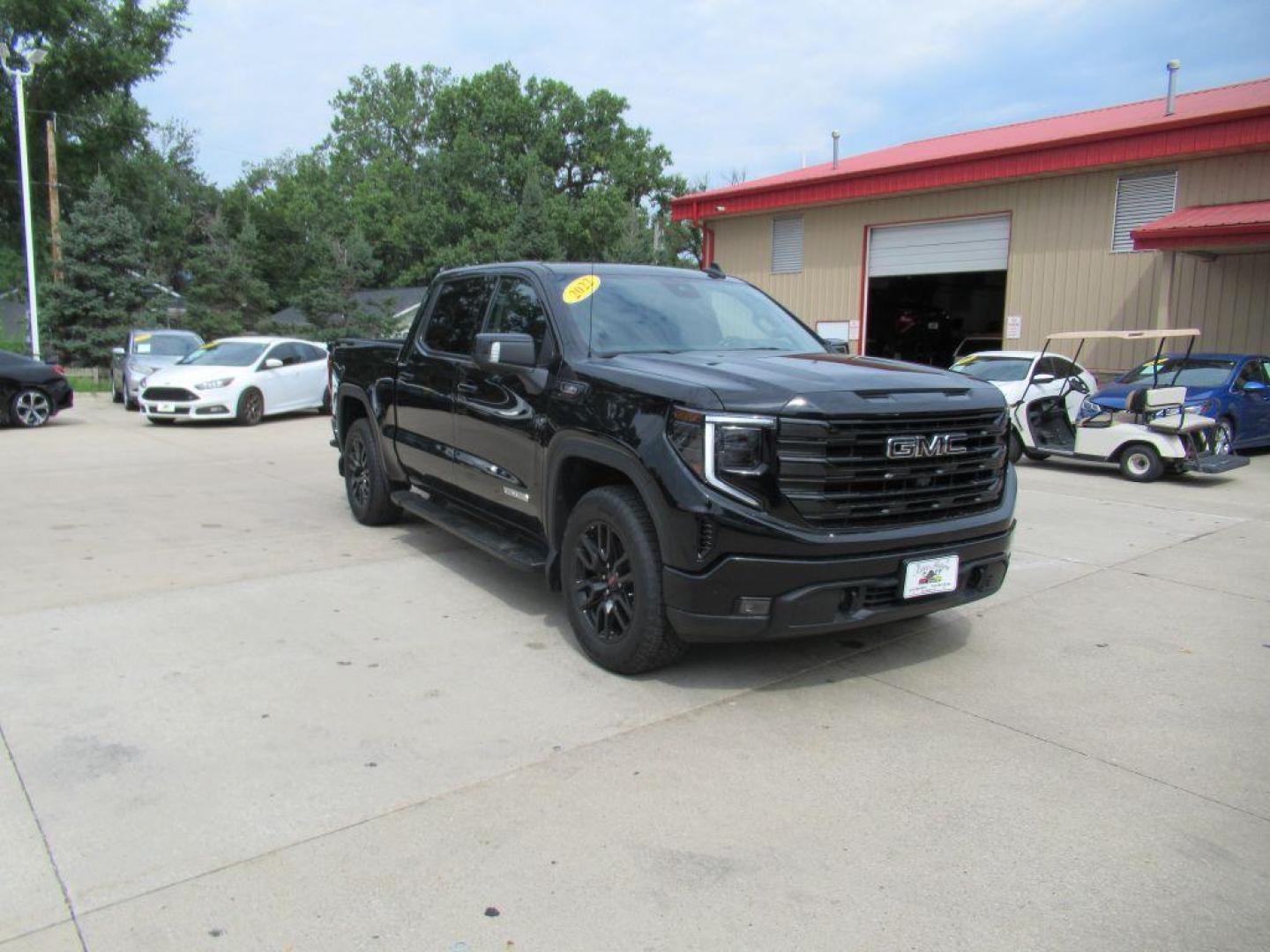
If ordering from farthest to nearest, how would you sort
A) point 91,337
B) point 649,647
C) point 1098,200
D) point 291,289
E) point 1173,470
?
point 291,289 → point 91,337 → point 1098,200 → point 1173,470 → point 649,647

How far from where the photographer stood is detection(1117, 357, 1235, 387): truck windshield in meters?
12.7

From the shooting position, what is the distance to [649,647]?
4172mm

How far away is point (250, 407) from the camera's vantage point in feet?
52.1

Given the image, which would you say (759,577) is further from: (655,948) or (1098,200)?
(1098,200)

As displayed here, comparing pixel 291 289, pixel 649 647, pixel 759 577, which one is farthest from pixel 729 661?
pixel 291 289

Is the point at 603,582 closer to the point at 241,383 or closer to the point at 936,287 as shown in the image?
the point at 241,383

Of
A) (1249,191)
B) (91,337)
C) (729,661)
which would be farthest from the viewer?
(91,337)

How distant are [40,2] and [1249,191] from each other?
38.2m

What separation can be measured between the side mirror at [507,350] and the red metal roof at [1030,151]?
15241mm

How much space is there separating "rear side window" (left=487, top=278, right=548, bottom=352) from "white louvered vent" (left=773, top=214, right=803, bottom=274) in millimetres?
18197

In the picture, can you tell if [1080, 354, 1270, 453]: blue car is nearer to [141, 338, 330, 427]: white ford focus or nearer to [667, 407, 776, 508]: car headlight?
[667, 407, 776, 508]: car headlight

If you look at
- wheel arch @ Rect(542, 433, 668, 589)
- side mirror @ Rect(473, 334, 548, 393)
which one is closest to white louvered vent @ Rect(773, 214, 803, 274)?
side mirror @ Rect(473, 334, 548, 393)

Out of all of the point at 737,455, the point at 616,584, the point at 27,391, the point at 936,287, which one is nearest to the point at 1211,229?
the point at 936,287

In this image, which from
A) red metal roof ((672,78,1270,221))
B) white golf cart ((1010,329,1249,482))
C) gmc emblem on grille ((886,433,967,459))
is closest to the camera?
gmc emblem on grille ((886,433,967,459))
